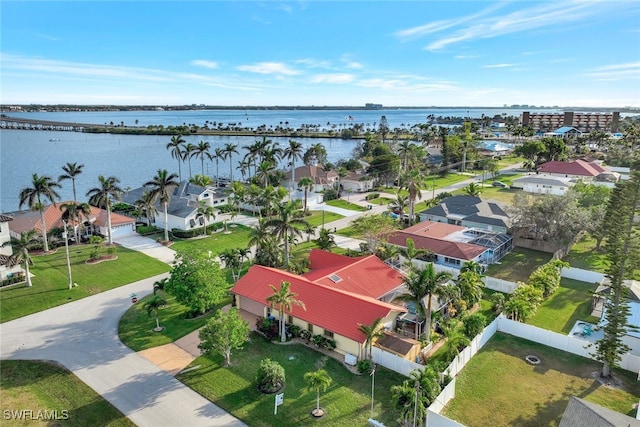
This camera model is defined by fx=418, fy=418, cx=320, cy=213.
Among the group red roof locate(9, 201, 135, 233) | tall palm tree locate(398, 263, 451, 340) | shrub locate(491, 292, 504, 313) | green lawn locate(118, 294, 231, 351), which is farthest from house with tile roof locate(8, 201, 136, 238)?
shrub locate(491, 292, 504, 313)

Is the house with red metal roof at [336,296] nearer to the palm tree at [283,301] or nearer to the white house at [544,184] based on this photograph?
the palm tree at [283,301]

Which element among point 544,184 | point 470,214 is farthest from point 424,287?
point 544,184

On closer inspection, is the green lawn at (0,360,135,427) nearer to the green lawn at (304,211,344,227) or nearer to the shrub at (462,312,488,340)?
the shrub at (462,312,488,340)

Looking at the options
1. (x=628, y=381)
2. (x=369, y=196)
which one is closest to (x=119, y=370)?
(x=628, y=381)

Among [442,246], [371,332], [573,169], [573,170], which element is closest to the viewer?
[371,332]

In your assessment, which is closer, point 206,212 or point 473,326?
point 473,326

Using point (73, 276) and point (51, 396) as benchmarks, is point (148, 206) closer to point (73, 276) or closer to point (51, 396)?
point (73, 276)
